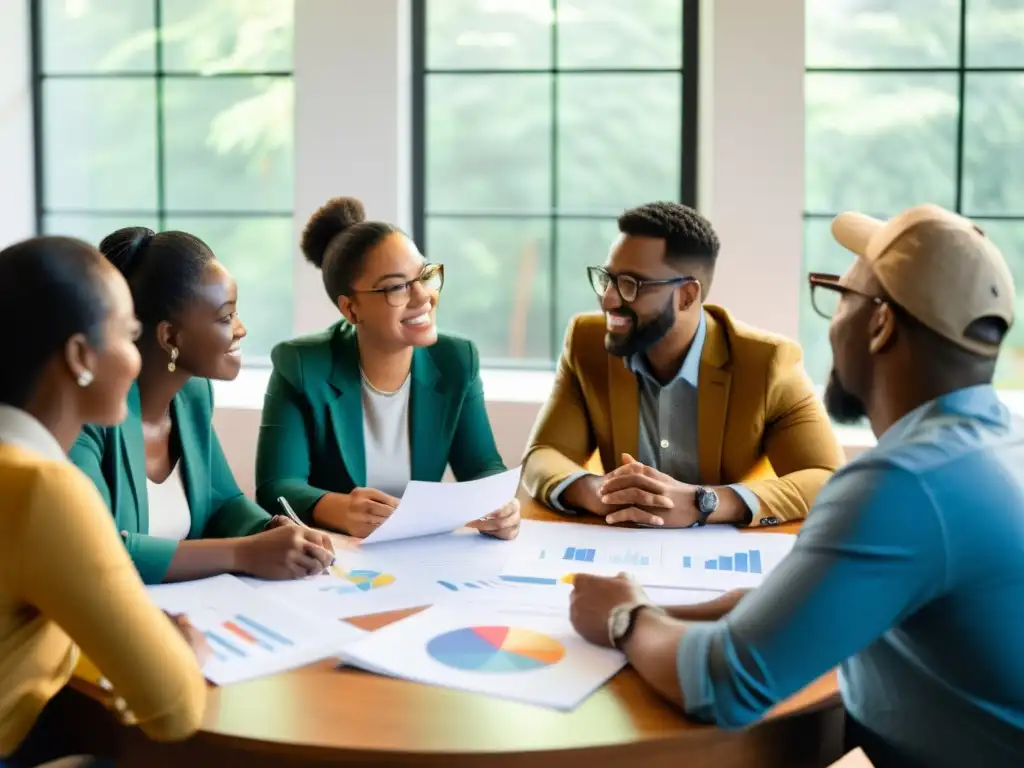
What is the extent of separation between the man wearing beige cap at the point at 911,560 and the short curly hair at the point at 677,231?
1103mm

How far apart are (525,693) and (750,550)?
2.52 ft

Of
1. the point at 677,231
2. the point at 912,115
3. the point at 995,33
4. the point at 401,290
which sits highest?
the point at 995,33

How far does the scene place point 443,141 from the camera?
4.33 m

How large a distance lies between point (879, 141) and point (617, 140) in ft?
3.15

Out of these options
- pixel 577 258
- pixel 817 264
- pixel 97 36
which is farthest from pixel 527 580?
pixel 97 36

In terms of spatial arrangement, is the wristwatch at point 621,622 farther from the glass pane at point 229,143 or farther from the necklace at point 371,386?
the glass pane at point 229,143

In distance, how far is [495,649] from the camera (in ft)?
4.78

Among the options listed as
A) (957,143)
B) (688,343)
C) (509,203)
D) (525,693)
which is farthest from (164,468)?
(957,143)

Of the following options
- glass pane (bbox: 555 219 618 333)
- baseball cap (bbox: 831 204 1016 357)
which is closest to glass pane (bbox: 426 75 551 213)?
glass pane (bbox: 555 219 618 333)

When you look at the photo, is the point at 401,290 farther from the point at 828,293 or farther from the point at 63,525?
the point at 63,525

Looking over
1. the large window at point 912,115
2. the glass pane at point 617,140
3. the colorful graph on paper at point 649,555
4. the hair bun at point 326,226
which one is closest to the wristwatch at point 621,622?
the colorful graph on paper at point 649,555

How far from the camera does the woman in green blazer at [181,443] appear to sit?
1.77 metres

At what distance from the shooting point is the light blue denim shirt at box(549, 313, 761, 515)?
2.49 meters

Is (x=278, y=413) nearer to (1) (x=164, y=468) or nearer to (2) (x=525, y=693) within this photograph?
(1) (x=164, y=468)
